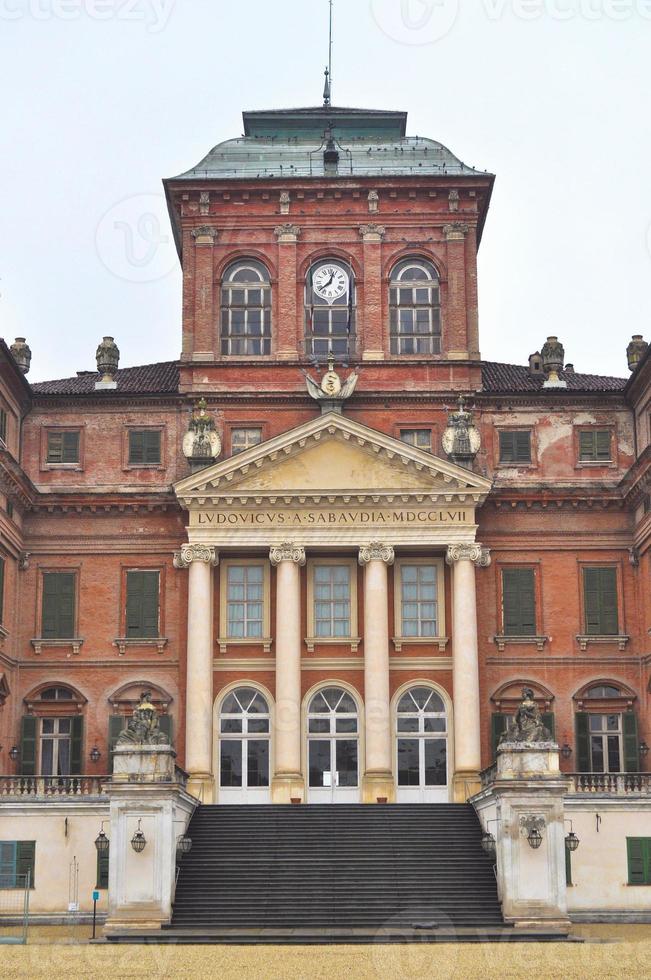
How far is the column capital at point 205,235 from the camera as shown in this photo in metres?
58.9

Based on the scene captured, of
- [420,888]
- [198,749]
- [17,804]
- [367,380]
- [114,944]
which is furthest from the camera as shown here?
[367,380]

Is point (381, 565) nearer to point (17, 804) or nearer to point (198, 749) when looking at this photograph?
point (198, 749)

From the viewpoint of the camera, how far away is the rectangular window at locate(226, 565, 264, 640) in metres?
55.4

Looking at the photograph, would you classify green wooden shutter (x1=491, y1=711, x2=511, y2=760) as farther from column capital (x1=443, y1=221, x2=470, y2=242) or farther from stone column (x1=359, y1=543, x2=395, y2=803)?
column capital (x1=443, y1=221, x2=470, y2=242)

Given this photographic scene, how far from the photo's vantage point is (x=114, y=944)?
39.9m

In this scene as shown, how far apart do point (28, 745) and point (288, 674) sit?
9.15 metres

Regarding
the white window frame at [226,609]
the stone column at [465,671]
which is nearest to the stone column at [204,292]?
the white window frame at [226,609]

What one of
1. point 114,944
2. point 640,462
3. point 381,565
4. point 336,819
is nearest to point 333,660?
point 381,565

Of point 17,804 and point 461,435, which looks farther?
point 461,435

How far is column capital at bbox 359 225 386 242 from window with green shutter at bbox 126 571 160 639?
46.3 ft

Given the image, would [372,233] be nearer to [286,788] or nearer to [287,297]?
[287,297]

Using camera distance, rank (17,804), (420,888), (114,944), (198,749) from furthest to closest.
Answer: (198,749) < (17,804) < (420,888) < (114,944)

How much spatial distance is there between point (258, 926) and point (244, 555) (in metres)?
16.4

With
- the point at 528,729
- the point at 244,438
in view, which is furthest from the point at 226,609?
the point at 528,729
